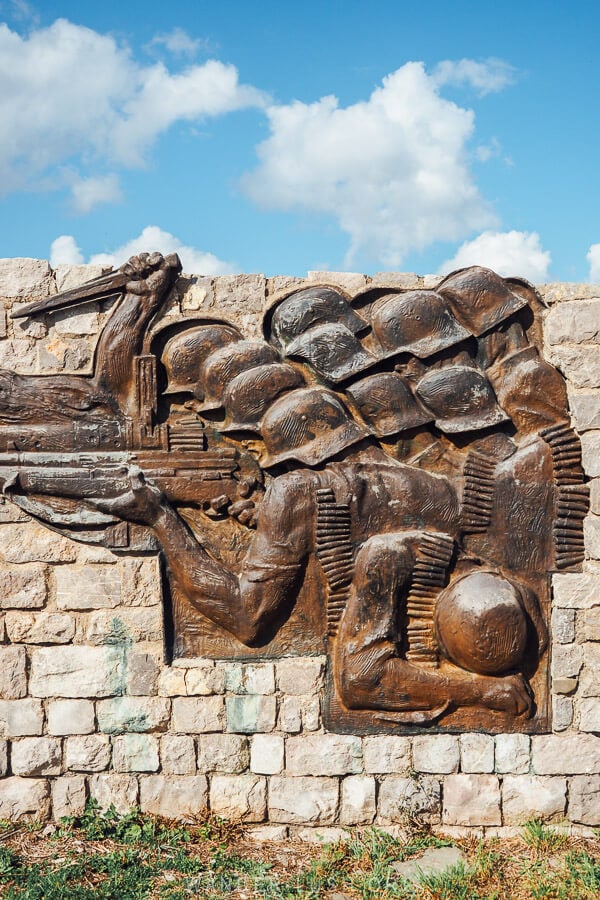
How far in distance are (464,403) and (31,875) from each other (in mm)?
3403

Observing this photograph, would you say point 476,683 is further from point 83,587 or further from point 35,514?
point 35,514

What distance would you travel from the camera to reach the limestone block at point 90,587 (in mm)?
4422

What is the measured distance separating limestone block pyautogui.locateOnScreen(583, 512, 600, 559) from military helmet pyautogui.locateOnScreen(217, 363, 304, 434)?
1.87m

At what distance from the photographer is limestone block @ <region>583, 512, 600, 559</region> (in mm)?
4418

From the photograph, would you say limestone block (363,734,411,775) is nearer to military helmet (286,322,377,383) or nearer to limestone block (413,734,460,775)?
limestone block (413,734,460,775)

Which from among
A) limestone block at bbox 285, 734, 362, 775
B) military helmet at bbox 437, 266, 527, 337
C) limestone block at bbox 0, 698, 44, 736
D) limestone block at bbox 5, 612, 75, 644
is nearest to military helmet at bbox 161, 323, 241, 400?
military helmet at bbox 437, 266, 527, 337

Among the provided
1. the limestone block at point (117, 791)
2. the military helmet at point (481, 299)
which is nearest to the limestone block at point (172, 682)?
the limestone block at point (117, 791)

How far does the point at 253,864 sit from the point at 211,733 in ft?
2.34

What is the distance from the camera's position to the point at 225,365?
4480mm

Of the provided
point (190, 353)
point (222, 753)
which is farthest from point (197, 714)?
point (190, 353)

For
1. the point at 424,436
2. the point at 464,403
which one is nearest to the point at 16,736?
the point at 424,436

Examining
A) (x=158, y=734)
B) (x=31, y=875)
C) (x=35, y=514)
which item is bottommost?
(x=31, y=875)

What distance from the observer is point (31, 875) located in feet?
12.9

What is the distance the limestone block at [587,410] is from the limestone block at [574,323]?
0.34 m
